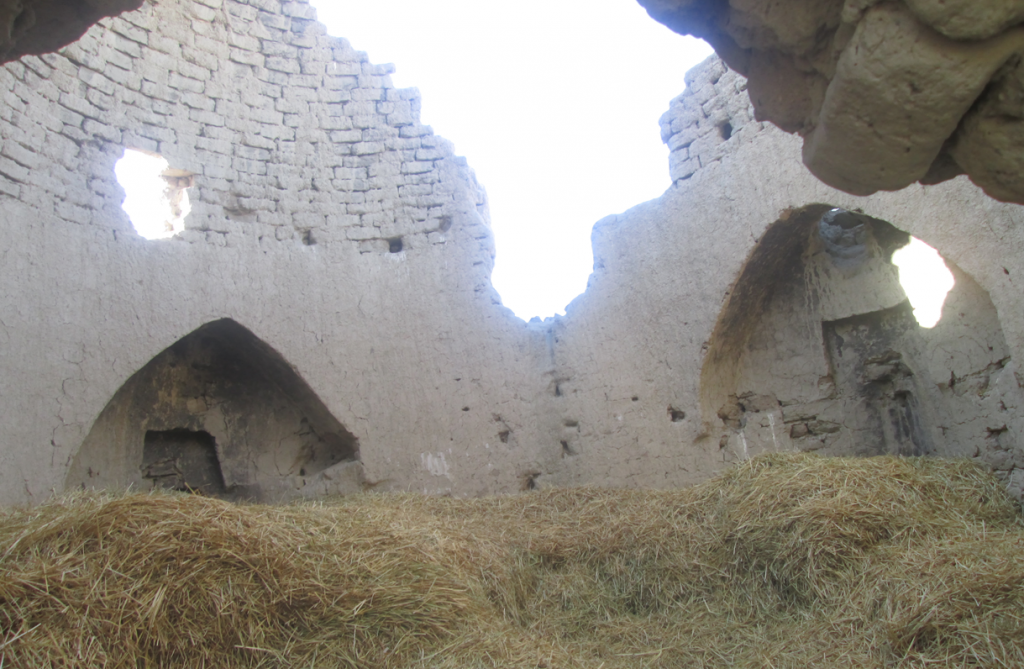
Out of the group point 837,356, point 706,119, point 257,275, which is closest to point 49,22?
point 257,275

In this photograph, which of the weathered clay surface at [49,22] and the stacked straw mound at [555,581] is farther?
the stacked straw mound at [555,581]

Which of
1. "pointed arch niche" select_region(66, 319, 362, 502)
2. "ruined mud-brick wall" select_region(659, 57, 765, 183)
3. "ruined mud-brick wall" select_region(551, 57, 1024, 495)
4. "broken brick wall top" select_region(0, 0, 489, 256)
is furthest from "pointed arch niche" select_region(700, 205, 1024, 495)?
"pointed arch niche" select_region(66, 319, 362, 502)

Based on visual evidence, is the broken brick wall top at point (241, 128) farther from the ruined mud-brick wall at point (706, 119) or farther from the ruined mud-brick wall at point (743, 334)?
the ruined mud-brick wall at point (706, 119)

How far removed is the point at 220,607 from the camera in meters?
2.76

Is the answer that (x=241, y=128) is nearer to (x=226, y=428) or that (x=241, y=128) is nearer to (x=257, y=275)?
(x=257, y=275)

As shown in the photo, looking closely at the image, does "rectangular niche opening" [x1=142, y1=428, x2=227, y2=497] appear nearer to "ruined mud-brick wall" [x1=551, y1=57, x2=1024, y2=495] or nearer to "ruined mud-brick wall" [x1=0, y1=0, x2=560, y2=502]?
"ruined mud-brick wall" [x1=0, y1=0, x2=560, y2=502]

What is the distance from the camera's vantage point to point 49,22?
7.54 ft

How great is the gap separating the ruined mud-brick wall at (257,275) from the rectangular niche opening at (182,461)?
0.9 inches

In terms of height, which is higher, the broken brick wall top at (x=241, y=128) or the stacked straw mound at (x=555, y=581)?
the broken brick wall top at (x=241, y=128)

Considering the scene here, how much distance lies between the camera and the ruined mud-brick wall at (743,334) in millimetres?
4984

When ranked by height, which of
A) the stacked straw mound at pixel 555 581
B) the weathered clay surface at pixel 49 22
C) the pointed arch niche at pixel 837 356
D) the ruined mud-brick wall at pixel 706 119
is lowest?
the stacked straw mound at pixel 555 581

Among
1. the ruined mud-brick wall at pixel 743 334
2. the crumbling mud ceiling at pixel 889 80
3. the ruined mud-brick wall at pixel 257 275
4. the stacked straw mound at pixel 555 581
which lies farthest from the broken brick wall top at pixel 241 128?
the crumbling mud ceiling at pixel 889 80

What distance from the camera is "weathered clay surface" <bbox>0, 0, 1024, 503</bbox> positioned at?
5.14 meters

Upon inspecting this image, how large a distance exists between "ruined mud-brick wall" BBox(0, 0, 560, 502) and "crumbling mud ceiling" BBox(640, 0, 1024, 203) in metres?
4.29
